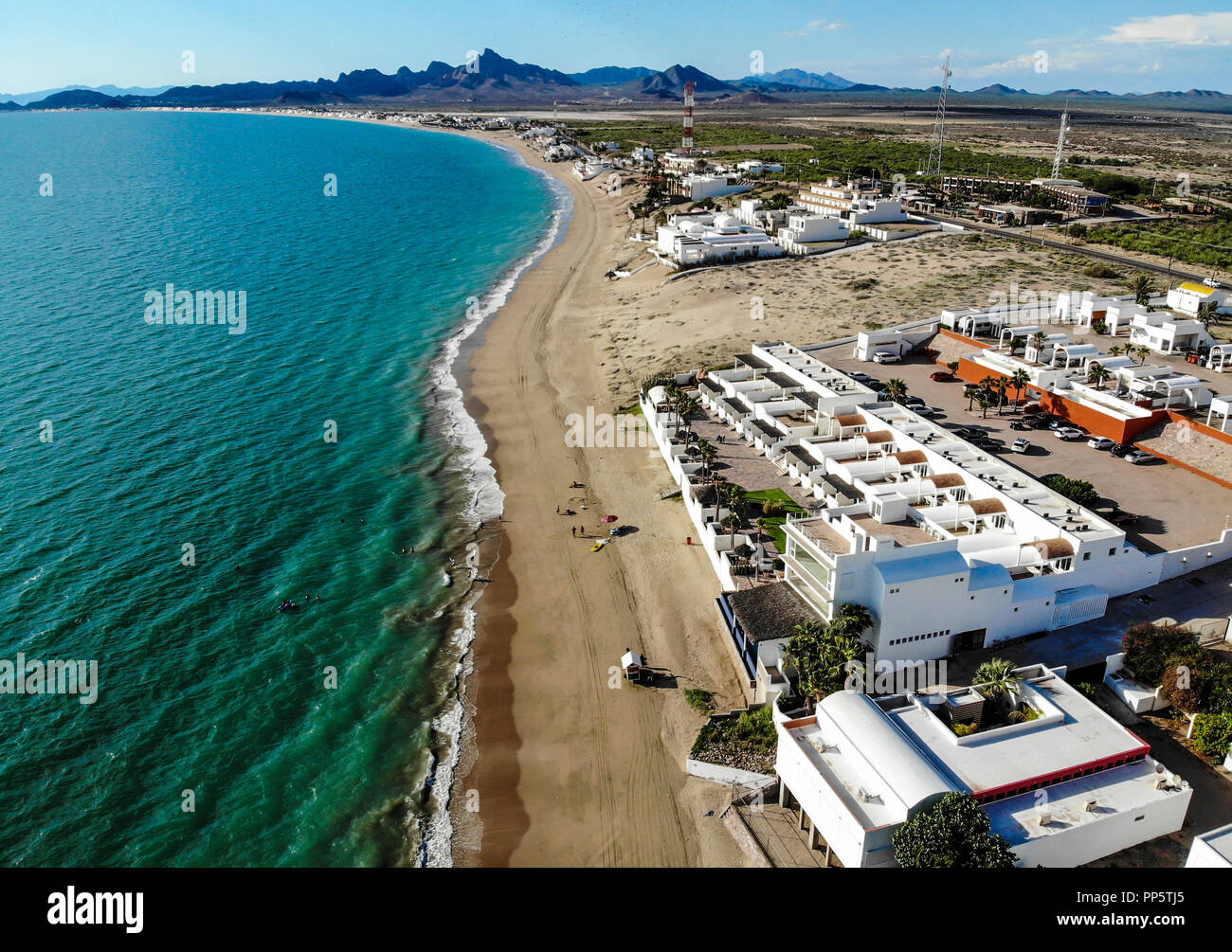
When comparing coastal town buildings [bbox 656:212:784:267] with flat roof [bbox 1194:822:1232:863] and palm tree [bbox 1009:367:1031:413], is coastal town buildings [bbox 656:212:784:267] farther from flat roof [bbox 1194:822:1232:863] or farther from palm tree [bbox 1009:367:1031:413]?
flat roof [bbox 1194:822:1232:863]

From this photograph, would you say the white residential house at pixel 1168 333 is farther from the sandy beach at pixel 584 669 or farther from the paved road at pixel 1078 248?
the sandy beach at pixel 584 669

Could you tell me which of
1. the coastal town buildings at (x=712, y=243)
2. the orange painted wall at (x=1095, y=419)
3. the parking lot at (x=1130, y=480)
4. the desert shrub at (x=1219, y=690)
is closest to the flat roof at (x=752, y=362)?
the parking lot at (x=1130, y=480)

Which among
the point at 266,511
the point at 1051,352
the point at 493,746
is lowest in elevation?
the point at 493,746

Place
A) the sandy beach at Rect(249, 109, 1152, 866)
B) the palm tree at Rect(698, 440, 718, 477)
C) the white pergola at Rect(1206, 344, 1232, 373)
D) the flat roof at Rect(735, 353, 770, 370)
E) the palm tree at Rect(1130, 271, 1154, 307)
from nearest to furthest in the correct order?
the sandy beach at Rect(249, 109, 1152, 866)
the palm tree at Rect(698, 440, 718, 477)
the white pergola at Rect(1206, 344, 1232, 373)
the flat roof at Rect(735, 353, 770, 370)
the palm tree at Rect(1130, 271, 1154, 307)

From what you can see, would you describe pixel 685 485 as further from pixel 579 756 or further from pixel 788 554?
pixel 579 756

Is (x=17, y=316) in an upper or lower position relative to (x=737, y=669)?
upper

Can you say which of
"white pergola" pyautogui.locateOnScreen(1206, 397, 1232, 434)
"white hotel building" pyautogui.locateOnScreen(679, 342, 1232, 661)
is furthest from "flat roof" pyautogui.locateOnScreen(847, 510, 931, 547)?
"white pergola" pyautogui.locateOnScreen(1206, 397, 1232, 434)

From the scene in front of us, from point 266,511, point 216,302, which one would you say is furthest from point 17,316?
point 266,511
